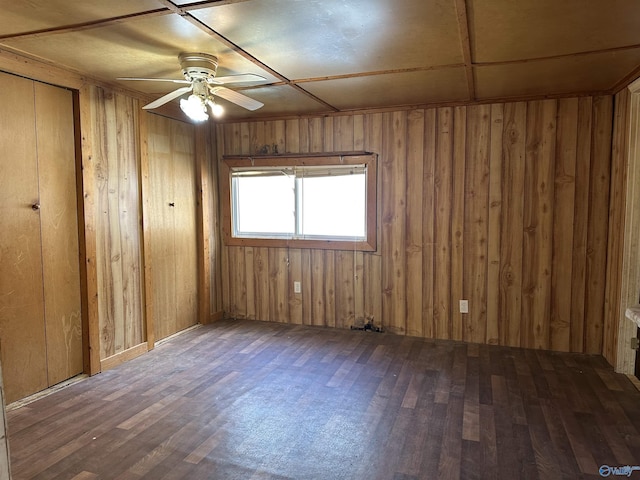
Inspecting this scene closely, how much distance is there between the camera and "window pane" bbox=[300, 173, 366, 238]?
450 centimetres

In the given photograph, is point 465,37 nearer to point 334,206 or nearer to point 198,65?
point 198,65

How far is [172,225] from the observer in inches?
172

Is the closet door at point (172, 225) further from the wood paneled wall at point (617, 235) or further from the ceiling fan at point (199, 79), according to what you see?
the wood paneled wall at point (617, 235)

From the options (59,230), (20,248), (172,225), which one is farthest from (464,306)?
(20,248)

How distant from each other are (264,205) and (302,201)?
0.48 meters

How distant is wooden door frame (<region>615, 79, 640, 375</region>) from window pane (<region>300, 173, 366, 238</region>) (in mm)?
2251

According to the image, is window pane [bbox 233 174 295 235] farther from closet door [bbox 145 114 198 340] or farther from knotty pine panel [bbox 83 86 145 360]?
knotty pine panel [bbox 83 86 145 360]

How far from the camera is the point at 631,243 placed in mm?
3246

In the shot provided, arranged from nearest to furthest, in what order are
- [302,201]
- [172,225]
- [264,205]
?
[172,225]
[302,201]
[264,205]

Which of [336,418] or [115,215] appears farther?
[115,215]

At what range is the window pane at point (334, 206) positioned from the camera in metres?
4.50

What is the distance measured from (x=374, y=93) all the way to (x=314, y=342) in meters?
2.39

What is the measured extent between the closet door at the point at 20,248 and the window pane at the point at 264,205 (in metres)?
2.27

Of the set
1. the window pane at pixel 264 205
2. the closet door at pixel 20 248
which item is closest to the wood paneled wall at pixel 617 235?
the window pane at pixel 264 205
